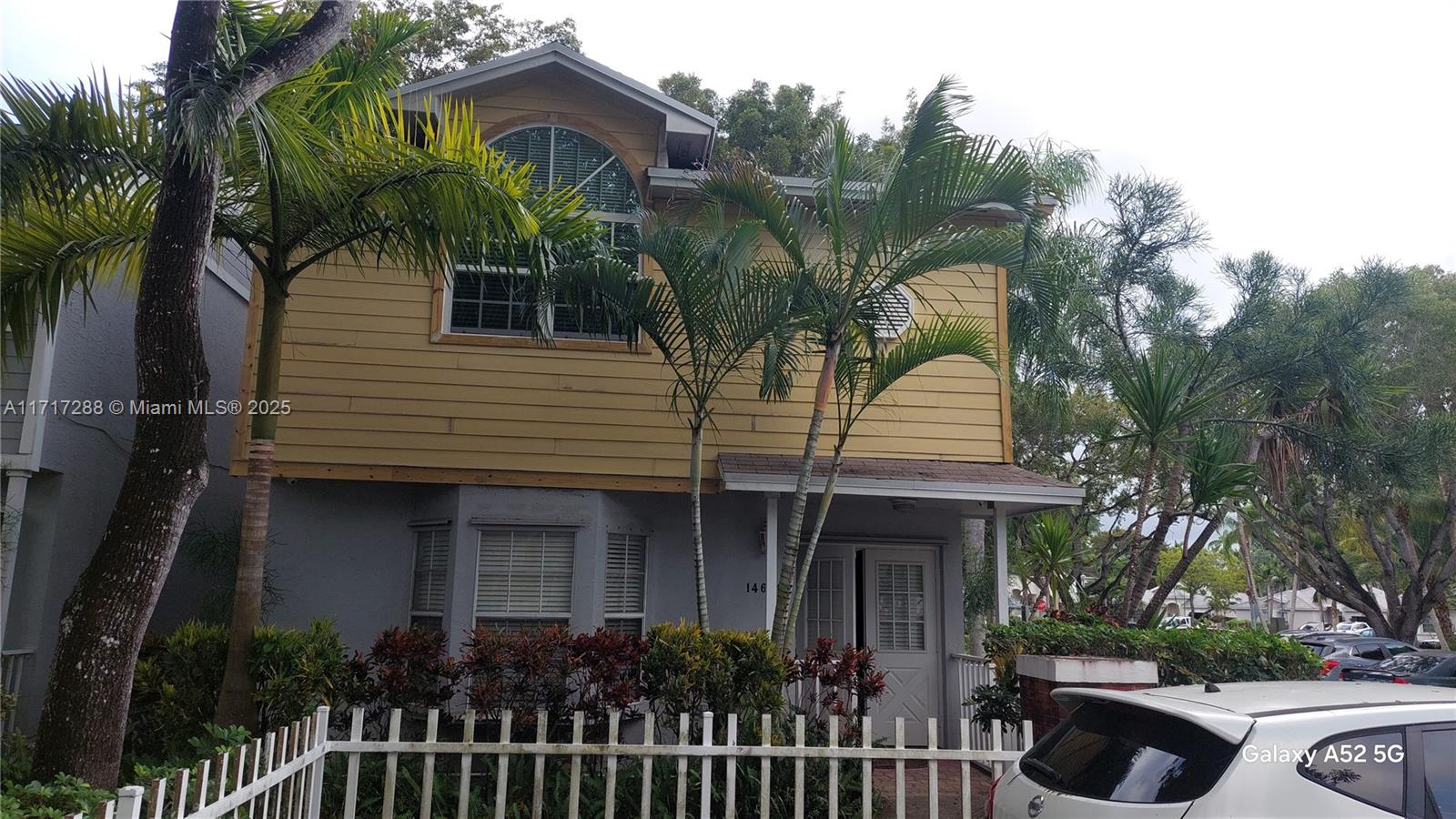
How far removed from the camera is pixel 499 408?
9.16 m

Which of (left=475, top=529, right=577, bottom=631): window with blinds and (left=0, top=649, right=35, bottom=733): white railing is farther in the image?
(left=475, top=529, right=577, bottom=631): window with blinds

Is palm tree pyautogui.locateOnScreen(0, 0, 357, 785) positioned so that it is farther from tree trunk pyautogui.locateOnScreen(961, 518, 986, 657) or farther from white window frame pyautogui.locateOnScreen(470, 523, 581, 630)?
tree trunk pyautogui.locateOnScreen(961, 518, 986, 657)

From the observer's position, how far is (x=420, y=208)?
6637 mm

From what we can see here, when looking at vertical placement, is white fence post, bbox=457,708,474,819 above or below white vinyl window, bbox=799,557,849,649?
below

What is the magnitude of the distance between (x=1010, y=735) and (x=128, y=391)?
29.3 feet

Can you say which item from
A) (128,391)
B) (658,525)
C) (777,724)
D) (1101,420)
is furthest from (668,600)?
(1101,420)

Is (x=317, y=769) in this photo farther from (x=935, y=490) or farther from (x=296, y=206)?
(x=935, y=490)

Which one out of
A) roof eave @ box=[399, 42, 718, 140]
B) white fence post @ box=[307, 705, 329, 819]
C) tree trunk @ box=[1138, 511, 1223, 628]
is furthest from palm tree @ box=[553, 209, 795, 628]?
tree trunk @ box=[1138, 511, 1223, 628]

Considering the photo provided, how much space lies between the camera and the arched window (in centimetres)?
951

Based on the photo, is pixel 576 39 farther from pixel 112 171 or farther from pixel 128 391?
pixel 112 171

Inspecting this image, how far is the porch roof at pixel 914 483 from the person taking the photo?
8367mm

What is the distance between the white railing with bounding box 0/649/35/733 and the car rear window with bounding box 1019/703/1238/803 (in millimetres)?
7917

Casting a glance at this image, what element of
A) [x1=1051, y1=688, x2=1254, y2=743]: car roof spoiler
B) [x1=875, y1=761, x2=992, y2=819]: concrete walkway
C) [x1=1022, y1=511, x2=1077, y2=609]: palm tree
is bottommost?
[x1=875, y1=761, x2=992, y2=819]: concrete walkway

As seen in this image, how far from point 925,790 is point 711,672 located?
7.35 feet
